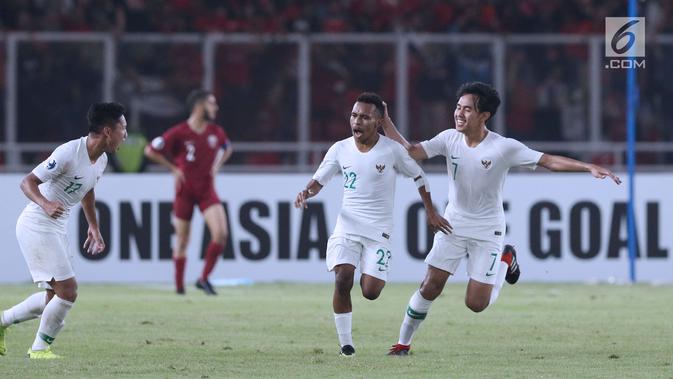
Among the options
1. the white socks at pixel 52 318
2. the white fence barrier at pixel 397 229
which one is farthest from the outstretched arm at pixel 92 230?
the white fence barrier at pixel 397 229

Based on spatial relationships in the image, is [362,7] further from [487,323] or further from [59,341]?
[59,341]

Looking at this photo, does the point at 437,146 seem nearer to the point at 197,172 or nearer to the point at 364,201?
the point at 364,201

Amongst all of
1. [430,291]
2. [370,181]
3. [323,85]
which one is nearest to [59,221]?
[370,181]

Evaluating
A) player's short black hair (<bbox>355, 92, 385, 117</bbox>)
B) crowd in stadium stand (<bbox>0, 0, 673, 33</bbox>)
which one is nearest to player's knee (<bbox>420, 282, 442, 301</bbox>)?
player's short black hair (<bbox>355, 92, 385, 117</bbox>)

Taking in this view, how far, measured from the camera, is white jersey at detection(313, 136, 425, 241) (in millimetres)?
12219

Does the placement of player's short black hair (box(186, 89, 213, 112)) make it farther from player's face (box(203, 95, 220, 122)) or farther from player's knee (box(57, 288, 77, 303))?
player's knee (box(57, 288, 77, 303))

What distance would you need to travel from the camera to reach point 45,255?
11398 millimetres

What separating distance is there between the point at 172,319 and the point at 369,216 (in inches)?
146

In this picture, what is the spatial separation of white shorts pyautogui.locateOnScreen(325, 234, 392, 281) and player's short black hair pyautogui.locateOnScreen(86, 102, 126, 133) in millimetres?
2020

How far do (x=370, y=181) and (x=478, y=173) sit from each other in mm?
862

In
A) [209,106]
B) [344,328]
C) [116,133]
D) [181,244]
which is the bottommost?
[344,328]

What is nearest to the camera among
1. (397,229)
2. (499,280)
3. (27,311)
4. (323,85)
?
(27,311)

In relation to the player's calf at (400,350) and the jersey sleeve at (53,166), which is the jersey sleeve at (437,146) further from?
the jersey sleeve at (53,166)

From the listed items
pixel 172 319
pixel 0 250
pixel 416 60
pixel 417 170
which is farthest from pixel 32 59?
pixel 417 170
